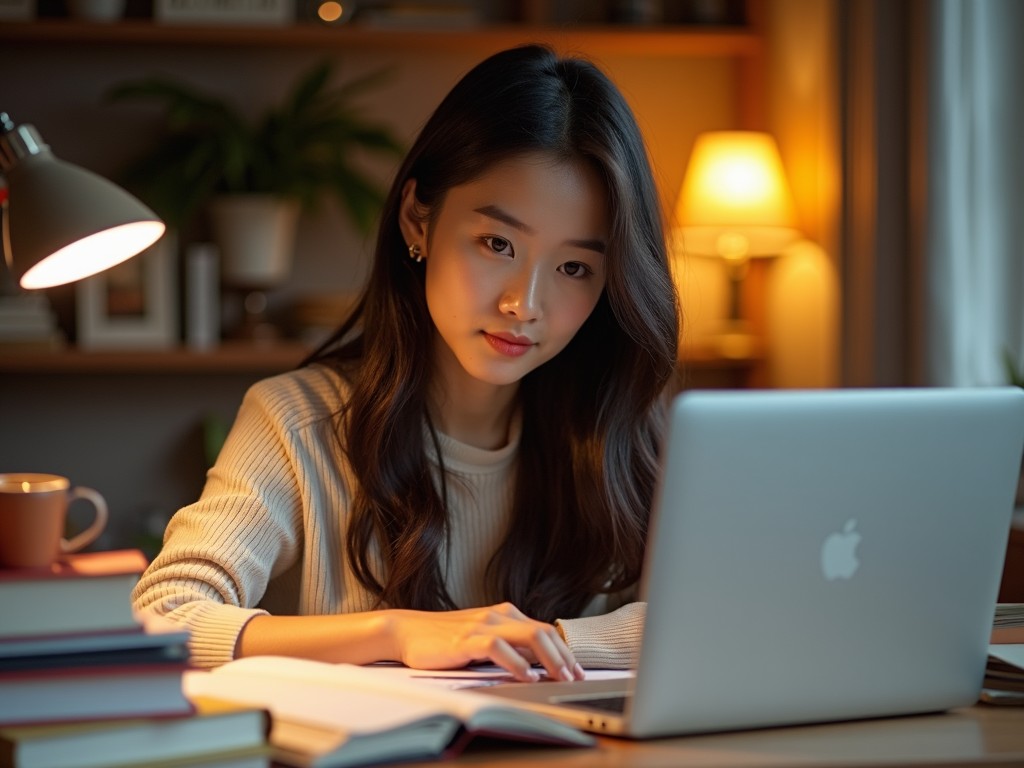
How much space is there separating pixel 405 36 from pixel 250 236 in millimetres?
642

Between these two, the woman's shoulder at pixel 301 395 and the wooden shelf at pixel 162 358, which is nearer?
the woman's shoulder at pixel 301 395

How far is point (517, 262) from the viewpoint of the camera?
1.58 m

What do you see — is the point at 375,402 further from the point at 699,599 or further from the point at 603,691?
the point at 699,599

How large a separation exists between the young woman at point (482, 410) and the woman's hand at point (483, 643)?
0.18 m

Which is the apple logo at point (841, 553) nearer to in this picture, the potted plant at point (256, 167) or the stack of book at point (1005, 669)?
the stack of book at point (1005, 669)

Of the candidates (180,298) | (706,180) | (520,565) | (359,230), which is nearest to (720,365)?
(706,180)

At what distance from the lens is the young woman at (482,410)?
62.1 inches

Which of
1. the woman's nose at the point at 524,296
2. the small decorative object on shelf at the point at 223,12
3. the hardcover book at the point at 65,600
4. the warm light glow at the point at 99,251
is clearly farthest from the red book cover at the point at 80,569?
the small decorative object on shelf at the point at 223,12

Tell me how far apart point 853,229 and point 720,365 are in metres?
0.69

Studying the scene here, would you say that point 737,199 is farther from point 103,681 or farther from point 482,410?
point 103,681

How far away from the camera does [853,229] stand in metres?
3.31

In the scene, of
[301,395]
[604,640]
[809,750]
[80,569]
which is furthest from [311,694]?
[301,395]

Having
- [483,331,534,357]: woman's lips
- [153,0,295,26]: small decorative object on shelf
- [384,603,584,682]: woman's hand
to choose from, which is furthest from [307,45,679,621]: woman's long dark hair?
[153,0,295,26]: small decorative object on shelf

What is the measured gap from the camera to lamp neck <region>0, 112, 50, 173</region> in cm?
119
